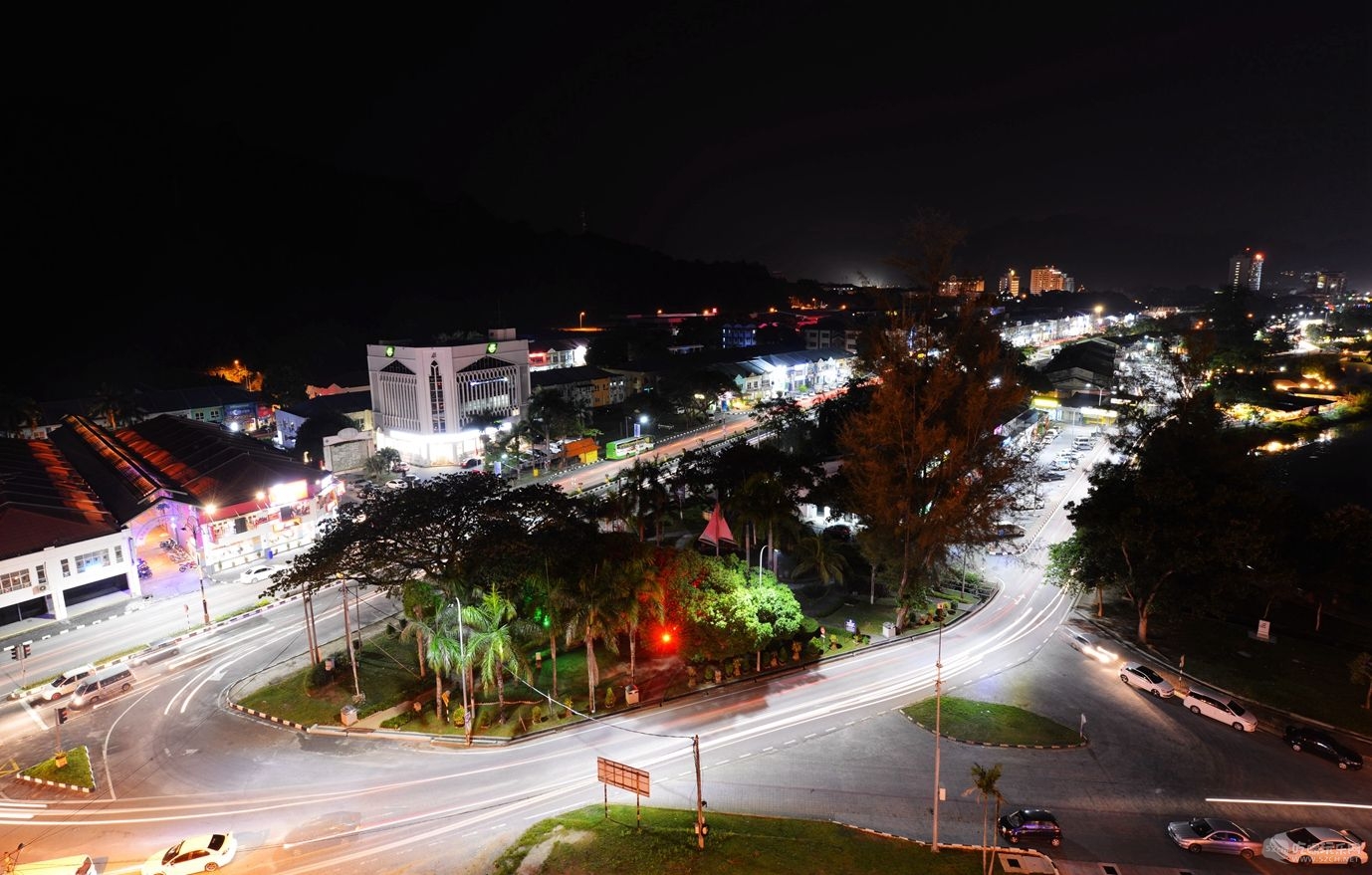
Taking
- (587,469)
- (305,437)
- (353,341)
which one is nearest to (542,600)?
(587,469)

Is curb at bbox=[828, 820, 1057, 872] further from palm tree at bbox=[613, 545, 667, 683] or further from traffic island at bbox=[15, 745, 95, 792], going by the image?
traffic island at bbox=[15, 745, 95, 792]

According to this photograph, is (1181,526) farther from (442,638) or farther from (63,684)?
(63,684)

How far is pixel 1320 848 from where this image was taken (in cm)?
2103

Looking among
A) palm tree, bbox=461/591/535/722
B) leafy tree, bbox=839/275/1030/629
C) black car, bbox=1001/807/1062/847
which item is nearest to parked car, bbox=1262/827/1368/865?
black car, bbox=1001/807/1062/847

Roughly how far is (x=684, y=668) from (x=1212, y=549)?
24.7 metres

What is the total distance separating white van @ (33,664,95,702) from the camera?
30.5 meters

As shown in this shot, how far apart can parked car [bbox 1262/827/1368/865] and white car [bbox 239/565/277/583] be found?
4782cm

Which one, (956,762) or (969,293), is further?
(969,293)

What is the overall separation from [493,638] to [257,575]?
24.8 m

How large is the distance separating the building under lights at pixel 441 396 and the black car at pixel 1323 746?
64.8m

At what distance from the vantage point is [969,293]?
123 feet

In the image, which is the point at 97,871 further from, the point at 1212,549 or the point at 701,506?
the point at 1212,549

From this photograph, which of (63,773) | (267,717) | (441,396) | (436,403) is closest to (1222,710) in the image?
(267,717)

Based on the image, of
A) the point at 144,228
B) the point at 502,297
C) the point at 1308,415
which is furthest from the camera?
the point at 502,297
